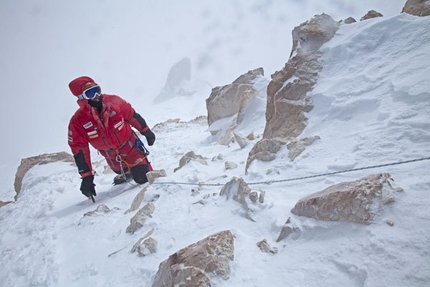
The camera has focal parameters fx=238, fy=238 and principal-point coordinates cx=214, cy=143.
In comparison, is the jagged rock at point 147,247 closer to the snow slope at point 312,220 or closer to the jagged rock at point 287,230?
the snow slope at point 312,220

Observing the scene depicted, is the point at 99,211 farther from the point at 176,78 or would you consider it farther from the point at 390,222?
the point at 176,78

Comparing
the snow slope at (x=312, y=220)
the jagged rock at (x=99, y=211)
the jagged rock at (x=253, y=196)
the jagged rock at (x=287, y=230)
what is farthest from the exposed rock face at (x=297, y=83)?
the jagged rock at (x=99, y=211)

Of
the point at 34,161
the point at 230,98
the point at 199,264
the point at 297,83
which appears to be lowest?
the point at 199,264

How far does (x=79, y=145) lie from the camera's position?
4.34 metres

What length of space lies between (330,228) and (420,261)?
1.88ft

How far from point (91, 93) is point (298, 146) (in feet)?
11.3

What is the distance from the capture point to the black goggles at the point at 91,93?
401cm

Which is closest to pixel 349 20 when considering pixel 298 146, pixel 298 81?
pixel 298 81

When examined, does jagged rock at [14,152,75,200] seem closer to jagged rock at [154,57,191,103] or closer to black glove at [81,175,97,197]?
black glove at [81,175,97,197]

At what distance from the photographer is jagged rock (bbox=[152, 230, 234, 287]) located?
170 cm

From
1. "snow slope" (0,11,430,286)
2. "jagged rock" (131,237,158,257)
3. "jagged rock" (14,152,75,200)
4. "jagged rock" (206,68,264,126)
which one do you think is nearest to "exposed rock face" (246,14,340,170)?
"snow slope" (0,11,430,286)

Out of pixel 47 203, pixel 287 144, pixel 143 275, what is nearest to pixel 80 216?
pixel 47 203

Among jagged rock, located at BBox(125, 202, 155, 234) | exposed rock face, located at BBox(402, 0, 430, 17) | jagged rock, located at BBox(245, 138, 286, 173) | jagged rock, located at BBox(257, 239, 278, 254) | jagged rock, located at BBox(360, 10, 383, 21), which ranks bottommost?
jagged rock, located at BBox(257, 239, 278, 254)

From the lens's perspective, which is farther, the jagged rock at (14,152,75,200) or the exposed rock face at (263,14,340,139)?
the jagged rock at (14,152,75,200)
